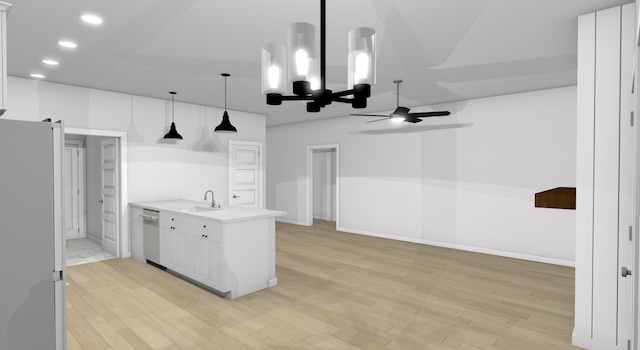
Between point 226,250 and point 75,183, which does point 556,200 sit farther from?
point 75,183

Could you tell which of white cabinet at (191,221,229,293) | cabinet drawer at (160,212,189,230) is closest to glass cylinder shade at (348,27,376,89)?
white cabinet at (191,221,229,293)

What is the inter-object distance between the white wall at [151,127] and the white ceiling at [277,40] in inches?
11.3

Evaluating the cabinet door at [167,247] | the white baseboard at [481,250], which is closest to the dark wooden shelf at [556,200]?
the white baseboard at [481,250]

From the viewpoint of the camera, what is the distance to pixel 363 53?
1730 mm

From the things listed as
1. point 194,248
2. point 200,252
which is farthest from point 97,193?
point 200,252

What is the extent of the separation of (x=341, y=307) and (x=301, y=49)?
287cm

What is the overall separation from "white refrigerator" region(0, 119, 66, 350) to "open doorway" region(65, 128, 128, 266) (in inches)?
145

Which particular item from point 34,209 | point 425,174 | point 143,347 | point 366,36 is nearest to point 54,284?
point 34,209

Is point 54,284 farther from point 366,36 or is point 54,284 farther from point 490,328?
point 490,328

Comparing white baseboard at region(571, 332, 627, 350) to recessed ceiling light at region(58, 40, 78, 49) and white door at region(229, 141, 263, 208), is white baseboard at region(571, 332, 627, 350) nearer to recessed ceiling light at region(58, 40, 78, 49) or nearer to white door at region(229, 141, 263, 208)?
recessed ceiling light at region(58, 40, 78, 49)

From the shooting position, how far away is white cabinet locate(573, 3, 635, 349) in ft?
8.79

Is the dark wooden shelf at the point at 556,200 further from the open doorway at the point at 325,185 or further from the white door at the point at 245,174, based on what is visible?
the open doorway at the point at 325,185

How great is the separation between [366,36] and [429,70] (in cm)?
310

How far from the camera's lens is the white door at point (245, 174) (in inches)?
287
